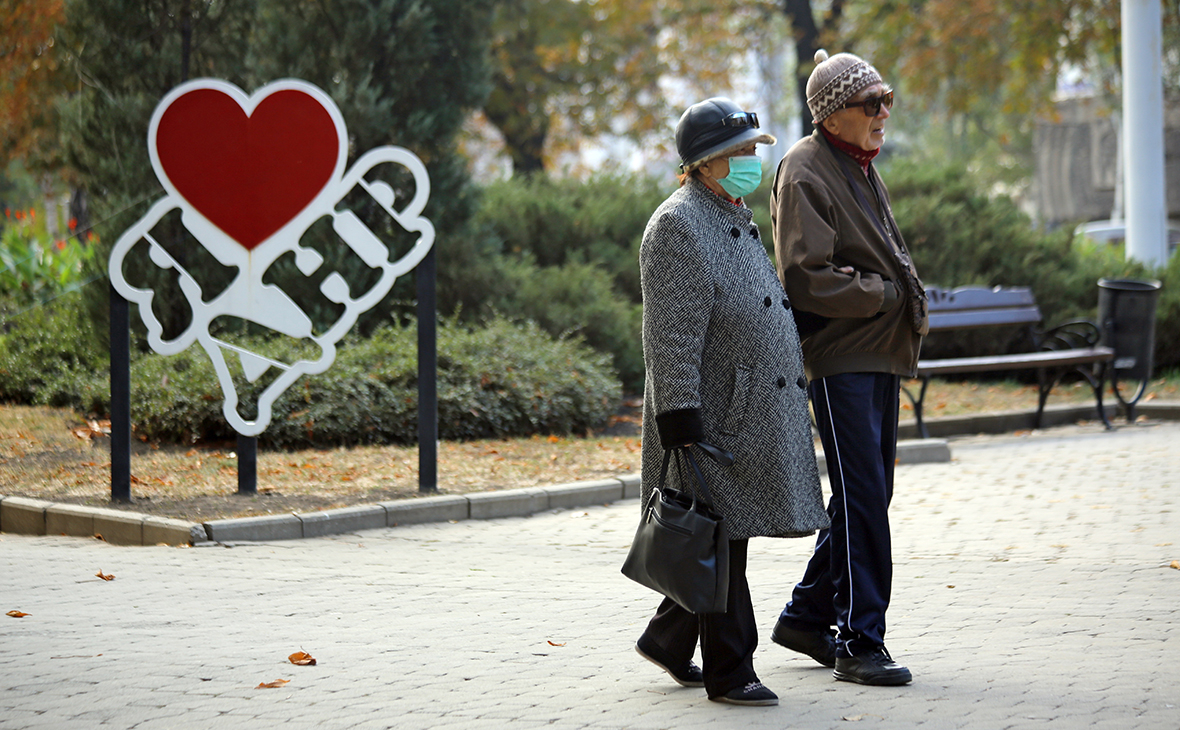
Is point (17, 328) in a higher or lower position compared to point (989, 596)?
higher

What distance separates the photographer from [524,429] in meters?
10.3

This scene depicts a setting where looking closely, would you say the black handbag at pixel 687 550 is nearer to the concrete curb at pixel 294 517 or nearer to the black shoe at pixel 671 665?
the black shoe at pixel 671 665

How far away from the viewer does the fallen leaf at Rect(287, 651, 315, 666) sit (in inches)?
170

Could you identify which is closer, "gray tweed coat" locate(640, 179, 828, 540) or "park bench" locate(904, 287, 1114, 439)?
"gray tweed coat" locate(640, 179, 828, 540)

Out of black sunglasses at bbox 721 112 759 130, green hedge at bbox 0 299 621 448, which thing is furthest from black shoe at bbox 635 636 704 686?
green hedge at bbox 0 299 621 448

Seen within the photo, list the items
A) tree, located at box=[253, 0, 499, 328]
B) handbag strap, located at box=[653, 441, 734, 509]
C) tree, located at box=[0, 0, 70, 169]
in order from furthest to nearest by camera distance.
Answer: tree, located at box=[0, 0, 70, 169] < tree, located at box=[253, 0, 499, 328] < handbag strap, located at box=[653, 441, 734, 509]

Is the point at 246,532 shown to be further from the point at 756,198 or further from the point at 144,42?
the point at 756,198

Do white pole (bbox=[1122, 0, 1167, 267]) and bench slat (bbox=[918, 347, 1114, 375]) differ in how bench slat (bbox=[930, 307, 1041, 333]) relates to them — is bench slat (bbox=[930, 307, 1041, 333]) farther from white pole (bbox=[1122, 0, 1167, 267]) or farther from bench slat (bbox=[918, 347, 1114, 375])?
white pole (bbox=[1122, 0, 1167, 267])

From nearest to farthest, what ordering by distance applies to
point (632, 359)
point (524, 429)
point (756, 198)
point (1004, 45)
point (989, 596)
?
point (989, 596) → point (524, 429) → point (632, 359) → point (756, 198) → point (1004, 45)

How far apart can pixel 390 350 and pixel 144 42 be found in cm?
387

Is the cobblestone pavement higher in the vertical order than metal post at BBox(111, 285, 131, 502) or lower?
lower

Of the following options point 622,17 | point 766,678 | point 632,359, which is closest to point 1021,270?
point 632,359

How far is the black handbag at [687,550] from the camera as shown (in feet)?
11.8

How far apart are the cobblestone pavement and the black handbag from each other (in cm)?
38
